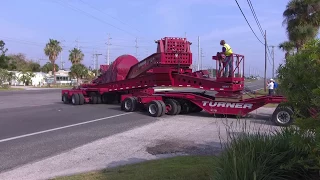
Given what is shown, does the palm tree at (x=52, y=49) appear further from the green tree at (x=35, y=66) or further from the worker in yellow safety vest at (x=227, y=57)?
the worker in yellow safety vest at (x=227, y=57)

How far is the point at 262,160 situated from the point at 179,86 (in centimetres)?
1290

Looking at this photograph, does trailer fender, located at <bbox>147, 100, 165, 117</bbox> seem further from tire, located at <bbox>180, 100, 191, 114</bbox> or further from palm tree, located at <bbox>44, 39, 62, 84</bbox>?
palm tree, located at <bbox>44, 39, 62, 84</bbox>

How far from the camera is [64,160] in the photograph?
816 centimetres

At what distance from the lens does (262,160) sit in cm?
471

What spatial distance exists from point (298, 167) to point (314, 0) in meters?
22.1

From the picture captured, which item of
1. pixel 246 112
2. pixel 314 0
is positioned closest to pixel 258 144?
pixel 246 112

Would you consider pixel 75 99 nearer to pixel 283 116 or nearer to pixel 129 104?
pixel 129 104

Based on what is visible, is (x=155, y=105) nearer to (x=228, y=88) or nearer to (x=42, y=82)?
(x=228, y=88)

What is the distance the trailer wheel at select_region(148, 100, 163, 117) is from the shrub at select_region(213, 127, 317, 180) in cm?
1115

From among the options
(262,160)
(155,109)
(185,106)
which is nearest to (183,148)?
(262,160)

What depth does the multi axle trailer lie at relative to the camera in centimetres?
1540

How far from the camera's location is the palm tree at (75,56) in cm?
8856

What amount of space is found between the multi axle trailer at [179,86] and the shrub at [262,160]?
834 centimetres

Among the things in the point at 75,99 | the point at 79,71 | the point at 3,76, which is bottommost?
the point at 75,99
